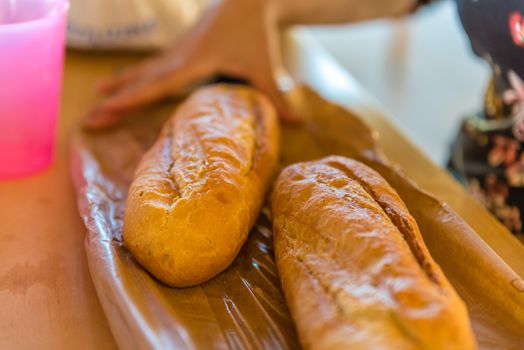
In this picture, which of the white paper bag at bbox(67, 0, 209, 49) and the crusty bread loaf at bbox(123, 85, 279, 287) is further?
the white paper bag at bbox(67, 0, 209, 49)

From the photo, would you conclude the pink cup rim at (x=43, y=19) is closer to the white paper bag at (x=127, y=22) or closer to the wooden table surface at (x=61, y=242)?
the wooden table surface at (x=61, y=242)

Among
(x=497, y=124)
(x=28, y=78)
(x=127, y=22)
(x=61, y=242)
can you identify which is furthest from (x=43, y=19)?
(x=497, y=124)

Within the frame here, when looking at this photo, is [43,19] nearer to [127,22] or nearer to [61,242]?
[61,242]

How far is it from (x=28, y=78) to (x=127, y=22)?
455mm

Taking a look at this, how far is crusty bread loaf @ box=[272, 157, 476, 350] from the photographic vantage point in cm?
60

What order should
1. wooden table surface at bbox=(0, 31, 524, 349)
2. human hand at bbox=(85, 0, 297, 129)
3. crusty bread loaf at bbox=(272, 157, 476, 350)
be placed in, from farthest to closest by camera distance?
1. human hand at bbox=(85, 0, 297, 129)
2. wooden table surface at bbox=(0, 31, 524, 349)
3. crusty bread loaf at bbox=(272, 157, 476, 350)

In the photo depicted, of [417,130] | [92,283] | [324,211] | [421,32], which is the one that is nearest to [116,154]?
[92,283]

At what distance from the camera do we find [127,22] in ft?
4.33

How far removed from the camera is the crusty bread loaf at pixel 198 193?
733 millimetres

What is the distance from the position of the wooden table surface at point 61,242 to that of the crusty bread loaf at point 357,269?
205 millimetres

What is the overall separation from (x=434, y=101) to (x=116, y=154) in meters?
1.81

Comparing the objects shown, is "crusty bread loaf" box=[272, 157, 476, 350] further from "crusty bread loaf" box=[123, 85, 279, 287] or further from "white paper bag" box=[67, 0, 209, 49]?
"white paper bag" box=[67, 0, 209, 49]

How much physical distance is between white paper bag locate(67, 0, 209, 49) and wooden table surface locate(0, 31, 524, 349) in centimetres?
11

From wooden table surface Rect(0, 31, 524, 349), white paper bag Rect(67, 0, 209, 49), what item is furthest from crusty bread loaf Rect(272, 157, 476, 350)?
white paper bag Rect(67, 0, 209, 49)
